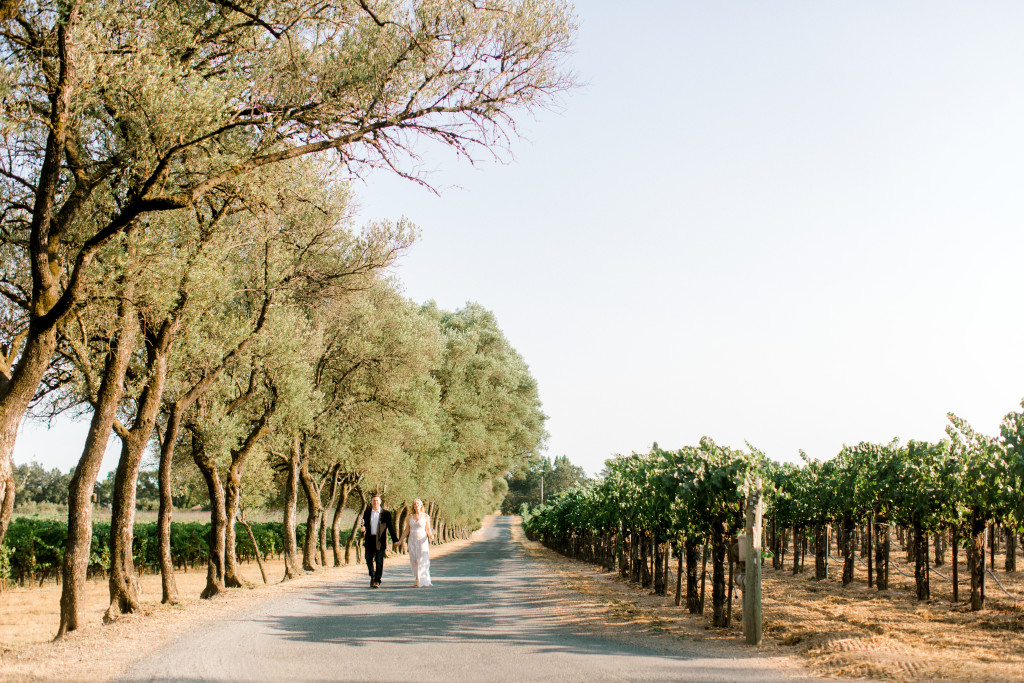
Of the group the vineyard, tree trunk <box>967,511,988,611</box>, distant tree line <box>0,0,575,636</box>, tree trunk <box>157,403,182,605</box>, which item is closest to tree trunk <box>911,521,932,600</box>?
the vineyard

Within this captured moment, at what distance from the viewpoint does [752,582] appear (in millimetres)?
10648

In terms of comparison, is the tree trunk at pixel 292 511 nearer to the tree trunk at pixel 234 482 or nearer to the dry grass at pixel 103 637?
the tree trunk at pixel 234 482

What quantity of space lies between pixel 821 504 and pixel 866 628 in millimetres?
13273

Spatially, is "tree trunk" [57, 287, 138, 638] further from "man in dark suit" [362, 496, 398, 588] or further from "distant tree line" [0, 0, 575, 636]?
"man in dark suit" [362, 496, 398, 588]

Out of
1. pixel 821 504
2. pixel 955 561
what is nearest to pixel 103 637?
pixel 955 561

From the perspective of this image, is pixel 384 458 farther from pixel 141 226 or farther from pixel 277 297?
pixel 141 226

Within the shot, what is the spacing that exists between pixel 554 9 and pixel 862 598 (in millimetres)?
15675

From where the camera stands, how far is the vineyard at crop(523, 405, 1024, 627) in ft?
44.3

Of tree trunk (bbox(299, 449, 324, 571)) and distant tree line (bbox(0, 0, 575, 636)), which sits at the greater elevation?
distant tree line (bbox(0, 0, 575, 636))

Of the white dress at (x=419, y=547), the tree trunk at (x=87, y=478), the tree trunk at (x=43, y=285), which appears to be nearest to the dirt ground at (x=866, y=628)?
the white dress at (x=419, y=547)

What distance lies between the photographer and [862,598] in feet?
63.0

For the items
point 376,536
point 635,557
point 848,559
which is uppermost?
point 376,536

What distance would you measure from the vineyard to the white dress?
16.9ft

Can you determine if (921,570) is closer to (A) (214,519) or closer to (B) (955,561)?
(B) (955,561)
